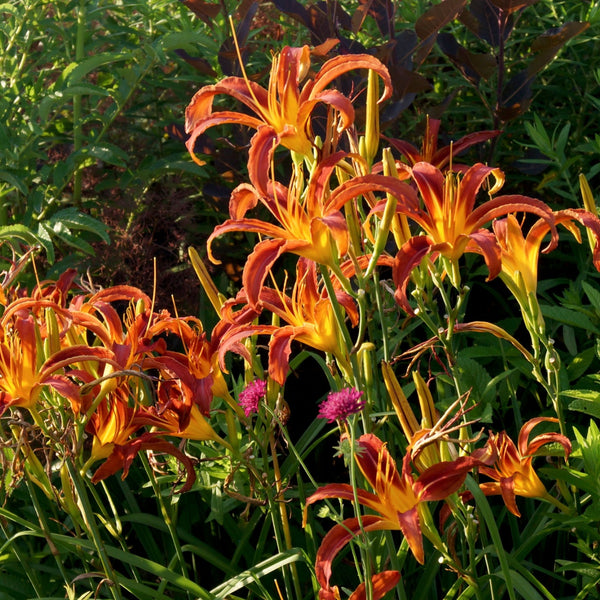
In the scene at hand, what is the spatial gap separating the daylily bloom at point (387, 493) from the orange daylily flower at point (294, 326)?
0.51 ft

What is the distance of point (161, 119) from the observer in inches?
122

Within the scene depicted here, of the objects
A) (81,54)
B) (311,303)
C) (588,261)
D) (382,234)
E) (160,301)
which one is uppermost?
(81,54)

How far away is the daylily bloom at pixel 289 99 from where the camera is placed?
1.26 m

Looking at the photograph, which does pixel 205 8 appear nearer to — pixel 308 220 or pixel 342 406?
pixel 308 220

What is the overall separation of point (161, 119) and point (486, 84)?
1183 mm

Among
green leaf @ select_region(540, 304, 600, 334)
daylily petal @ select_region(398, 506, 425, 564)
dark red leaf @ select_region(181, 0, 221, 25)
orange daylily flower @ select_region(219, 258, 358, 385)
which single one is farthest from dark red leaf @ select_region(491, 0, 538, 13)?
daylily petal @ select_region(398, 506, 425, 564)

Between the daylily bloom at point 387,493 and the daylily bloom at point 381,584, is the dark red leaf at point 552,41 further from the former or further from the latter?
the daylily bloom at point 381,584

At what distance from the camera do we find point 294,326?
138 cm

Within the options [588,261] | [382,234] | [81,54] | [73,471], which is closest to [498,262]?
[382,234]

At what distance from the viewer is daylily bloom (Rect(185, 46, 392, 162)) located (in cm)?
126

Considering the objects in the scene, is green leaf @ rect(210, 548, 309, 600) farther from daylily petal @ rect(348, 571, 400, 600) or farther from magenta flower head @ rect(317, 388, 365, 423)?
magenta flower head @ rect(317, 388, 365, 423)

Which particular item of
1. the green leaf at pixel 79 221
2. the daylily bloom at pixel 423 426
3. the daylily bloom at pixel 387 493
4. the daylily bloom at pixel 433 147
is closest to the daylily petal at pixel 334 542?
the daylily bloom at pixel 387 493

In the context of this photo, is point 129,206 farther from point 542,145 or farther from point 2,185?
point 542,145

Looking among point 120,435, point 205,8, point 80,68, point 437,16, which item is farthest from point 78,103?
point 120,435
